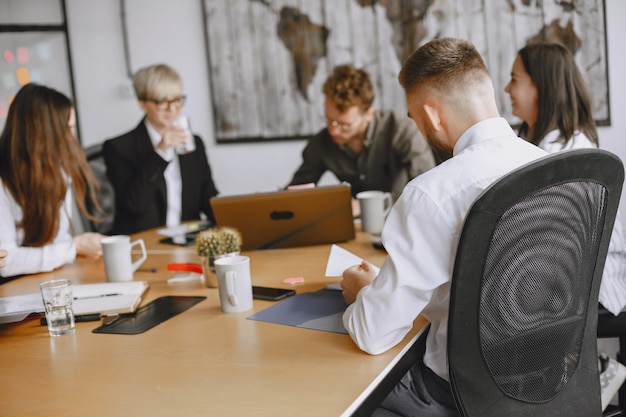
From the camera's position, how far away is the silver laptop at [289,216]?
2.08m

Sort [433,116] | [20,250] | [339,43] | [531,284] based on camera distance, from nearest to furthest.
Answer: [531,284], [433,116], [20,250], [339,43]

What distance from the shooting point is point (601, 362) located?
2037 millimetres

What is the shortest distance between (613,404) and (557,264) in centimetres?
158

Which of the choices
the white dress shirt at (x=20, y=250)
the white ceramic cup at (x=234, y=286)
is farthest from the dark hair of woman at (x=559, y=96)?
the white dress shirt at (x=20, y=250)

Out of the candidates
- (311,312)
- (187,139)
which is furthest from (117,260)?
(187,139)

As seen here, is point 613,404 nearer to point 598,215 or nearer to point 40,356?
point 598,215

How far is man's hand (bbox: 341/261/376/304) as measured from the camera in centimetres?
143

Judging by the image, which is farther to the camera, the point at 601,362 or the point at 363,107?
the point at 363,107

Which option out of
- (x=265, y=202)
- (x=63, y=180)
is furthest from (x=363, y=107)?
(x=63, y=180)

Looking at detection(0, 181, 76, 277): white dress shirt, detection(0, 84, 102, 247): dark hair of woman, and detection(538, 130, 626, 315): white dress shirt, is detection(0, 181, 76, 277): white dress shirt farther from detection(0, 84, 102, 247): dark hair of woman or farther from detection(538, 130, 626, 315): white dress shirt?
detection(538, 130, 626, 315): white dress shirt

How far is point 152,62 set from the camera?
433cm

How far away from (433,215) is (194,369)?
496 mm

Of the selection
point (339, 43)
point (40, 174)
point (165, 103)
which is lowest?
point (40, 174)

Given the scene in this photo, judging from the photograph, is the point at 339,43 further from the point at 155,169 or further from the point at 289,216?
the point at 289,216
